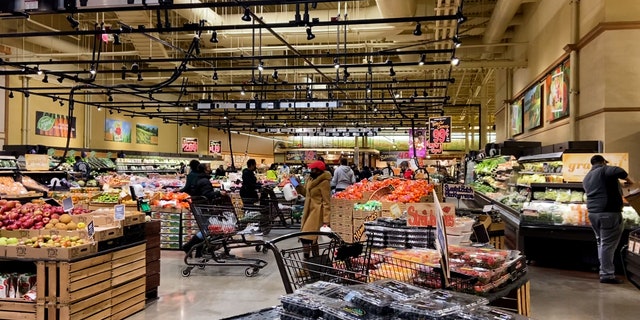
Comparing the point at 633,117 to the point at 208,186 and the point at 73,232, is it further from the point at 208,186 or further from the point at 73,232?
the point at 73,232

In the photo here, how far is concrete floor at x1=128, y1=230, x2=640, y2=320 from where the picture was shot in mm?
4984

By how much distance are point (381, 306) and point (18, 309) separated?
12.5 feet

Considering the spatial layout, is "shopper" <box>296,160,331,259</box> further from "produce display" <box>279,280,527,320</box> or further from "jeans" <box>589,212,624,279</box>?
"produce display" <box>279,280,527,320</box>

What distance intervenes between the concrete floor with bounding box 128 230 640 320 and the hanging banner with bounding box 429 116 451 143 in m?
9.97

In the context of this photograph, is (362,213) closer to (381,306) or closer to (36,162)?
(381,306)

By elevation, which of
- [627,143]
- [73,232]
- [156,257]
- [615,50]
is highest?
[615,50]

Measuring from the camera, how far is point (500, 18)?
11.3 meters

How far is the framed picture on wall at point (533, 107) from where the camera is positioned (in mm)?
11461

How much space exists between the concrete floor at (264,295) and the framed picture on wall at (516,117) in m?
7.89

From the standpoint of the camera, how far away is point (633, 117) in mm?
7484

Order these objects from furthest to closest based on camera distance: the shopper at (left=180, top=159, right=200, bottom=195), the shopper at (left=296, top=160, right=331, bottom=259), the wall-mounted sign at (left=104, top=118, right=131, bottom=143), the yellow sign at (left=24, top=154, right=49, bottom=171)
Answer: the wall-mounted sign at (left=104, top=118, right=131, bottom=143) < the yellow sign at (left=24, top=154, right=49, bottom=171) < the shopper at (left=180, top=159, right=200, bottom=195) < the shopper at (left=296, top=160, right=331, bottom=259)

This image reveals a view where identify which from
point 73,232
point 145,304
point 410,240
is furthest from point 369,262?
point 145,304

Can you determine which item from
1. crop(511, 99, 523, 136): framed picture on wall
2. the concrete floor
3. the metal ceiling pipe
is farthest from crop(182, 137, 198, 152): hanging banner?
the concrete floor

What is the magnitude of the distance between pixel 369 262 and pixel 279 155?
38120 millimetres
